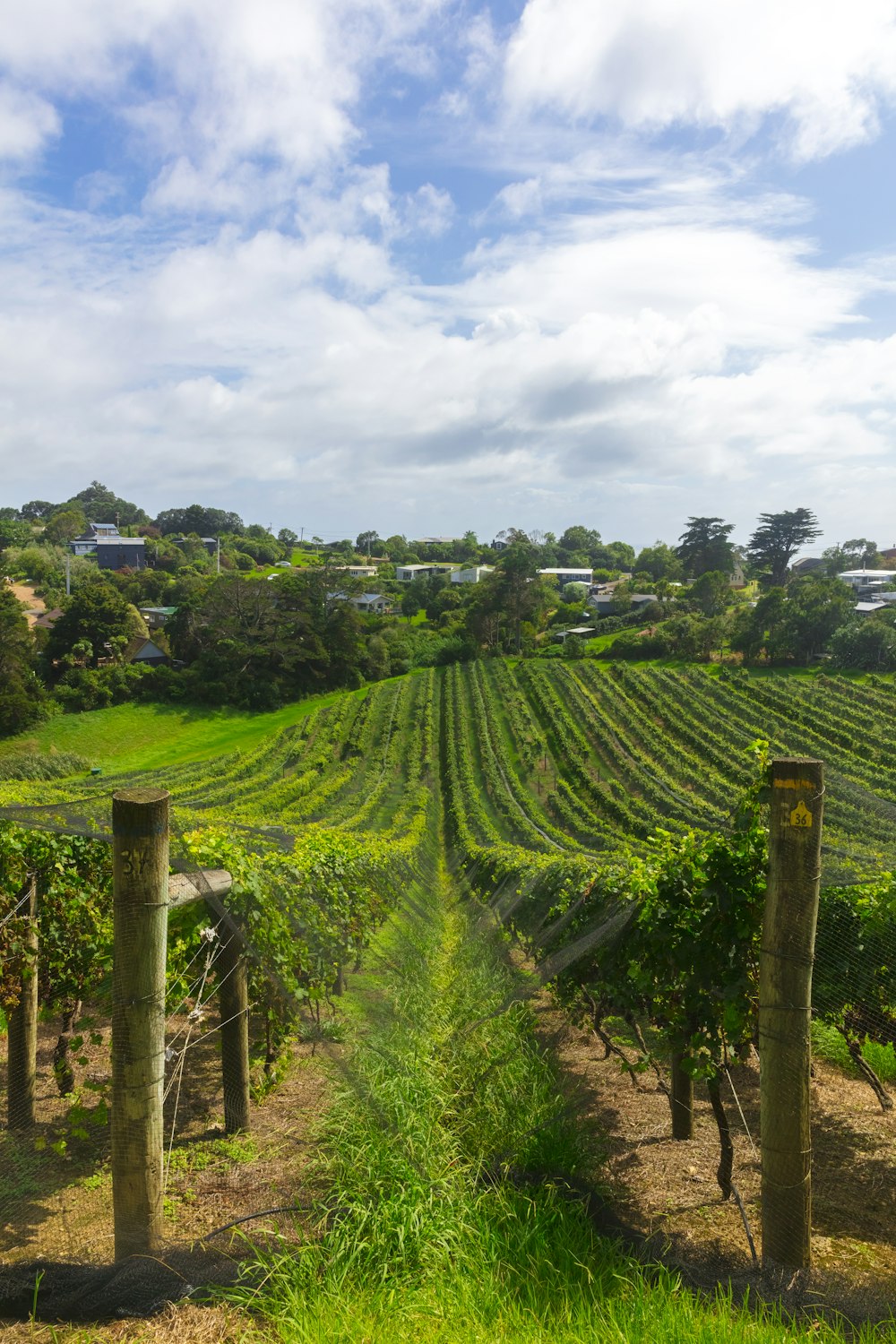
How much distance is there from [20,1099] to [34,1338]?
1.85 meters

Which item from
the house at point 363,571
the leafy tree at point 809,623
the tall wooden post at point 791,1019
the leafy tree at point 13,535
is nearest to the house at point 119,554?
the leafy tree at point 13,535

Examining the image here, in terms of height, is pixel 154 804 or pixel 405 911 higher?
pixel 154 804

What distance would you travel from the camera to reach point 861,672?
1812 inches

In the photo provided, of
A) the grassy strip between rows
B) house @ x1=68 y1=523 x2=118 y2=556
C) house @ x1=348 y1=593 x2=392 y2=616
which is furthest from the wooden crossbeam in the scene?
house @ x1=68 y1=523 x2=118 y2=556

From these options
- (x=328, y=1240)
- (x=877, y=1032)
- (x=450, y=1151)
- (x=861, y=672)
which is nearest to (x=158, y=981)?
(x=328, y=1240)

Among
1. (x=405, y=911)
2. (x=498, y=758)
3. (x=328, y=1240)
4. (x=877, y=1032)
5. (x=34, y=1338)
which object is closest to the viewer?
(x=34, y=1338)

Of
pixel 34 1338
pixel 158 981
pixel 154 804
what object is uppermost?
pixel 154 804

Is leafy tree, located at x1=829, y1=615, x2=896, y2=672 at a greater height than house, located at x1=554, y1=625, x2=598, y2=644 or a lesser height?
lesser

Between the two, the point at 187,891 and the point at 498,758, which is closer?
the point at 187,891

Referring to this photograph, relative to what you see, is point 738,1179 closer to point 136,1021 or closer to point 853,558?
point 136,1021

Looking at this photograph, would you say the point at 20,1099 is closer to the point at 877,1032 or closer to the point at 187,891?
the point at 187,891

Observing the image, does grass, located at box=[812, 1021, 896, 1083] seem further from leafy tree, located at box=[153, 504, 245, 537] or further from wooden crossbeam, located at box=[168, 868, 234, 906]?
→ leafy tree, located at box=[153, 504, 245, 537]

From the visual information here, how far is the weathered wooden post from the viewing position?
431cm

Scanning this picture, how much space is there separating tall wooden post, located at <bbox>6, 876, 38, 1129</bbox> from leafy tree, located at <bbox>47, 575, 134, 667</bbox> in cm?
4870
